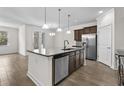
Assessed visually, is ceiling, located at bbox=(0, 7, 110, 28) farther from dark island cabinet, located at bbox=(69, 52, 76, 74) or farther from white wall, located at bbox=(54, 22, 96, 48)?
white wall, located at bbox=(54, 22, 96, 48)

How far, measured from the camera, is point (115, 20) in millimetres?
4543

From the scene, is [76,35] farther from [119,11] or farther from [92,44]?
[119,11]

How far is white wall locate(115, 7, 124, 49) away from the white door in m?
0.36

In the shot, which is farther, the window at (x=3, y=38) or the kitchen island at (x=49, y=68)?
the window at (x=3, y=38)

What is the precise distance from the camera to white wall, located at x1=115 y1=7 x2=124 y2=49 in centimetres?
454

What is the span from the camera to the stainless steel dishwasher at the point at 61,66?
9.56ft

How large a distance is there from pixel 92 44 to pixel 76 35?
204 centimetres

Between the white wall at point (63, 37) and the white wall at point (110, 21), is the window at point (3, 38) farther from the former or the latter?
the white wall at point (110, 21)

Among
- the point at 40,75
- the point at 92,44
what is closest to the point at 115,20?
the point at 92,44

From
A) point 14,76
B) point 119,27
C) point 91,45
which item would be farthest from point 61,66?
point 91,45

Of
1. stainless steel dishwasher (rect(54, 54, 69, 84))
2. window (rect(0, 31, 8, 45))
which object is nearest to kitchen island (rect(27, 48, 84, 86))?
stainless steel dishwasher (rect(54, 54, 69, 84))

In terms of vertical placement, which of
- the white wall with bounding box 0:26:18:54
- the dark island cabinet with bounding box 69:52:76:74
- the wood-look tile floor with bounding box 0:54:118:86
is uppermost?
the white wall with bounding box 0:26:18:54

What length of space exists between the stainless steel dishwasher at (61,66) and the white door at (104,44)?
8.65 ft

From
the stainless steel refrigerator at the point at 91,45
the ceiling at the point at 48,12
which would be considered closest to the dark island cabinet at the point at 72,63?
the ceiling at the point at 48,12
